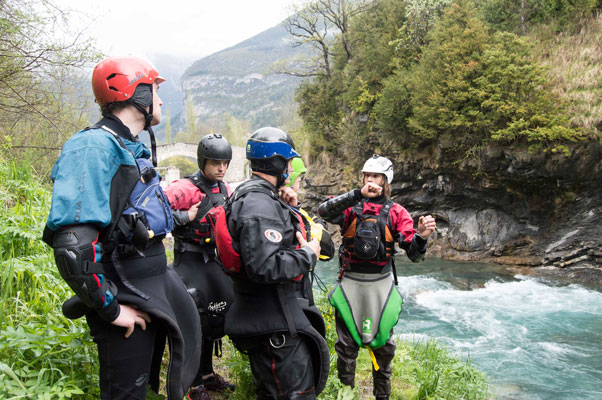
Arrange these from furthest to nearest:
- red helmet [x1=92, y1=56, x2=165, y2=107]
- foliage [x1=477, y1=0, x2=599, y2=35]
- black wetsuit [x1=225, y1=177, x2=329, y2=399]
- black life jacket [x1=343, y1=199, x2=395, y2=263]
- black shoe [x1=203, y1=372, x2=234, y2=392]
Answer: foliage [x1=477, y1=0, x2=599, y2=35] → black life jacket [x1=343, y1=199, x2=395, y2=263] → black shoe [x1=203, y1=372, x2=234, y2=392] → black wetsuit [x1=225, y1=177, x2=329, y2=399] → red helmet [x1=92, y1=56, x2=165, y2=107]

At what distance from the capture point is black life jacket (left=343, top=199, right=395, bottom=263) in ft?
13.4

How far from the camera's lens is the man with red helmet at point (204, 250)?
138 inches

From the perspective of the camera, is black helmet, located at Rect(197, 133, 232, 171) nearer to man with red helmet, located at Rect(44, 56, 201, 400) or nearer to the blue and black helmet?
the blue and black helmet

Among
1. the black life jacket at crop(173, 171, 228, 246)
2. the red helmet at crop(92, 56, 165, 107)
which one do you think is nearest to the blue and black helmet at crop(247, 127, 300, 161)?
the red helmet at crop(92, 56, 165, 107)

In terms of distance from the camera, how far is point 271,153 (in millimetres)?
2570

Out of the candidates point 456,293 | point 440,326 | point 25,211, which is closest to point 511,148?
point 456,293

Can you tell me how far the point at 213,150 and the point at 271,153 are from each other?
1.54 m

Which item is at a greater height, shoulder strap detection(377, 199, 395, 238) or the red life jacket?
the red life jacket

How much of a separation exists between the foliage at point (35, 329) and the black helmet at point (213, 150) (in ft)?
5.79

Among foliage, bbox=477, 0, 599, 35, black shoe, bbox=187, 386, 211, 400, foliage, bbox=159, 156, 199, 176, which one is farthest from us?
foliage, bbox=159, 156, 199, 176

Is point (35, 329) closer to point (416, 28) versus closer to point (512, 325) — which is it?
point (512, 325)

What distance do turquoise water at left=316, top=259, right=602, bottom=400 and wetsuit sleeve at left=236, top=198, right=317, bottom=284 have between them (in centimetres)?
501

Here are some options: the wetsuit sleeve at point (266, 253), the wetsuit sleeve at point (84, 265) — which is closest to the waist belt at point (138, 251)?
the wetsuit sleeve at point (84, 265)

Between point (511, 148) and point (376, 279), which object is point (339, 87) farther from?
point (376, 279)
